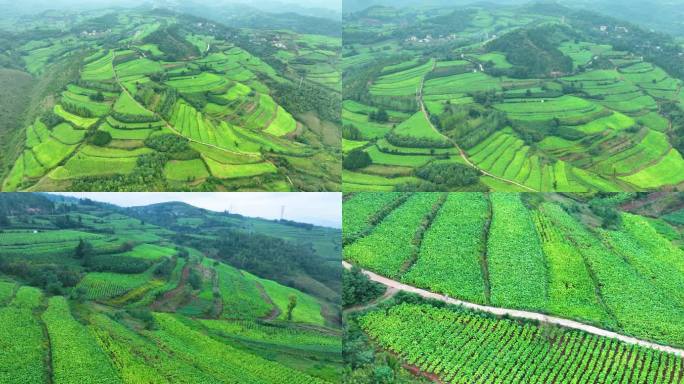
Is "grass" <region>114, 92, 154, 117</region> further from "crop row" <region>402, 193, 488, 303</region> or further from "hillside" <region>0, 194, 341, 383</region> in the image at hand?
"crop row" <region>402, 193, 488, 303</region>

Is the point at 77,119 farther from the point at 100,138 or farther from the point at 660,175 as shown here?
the point at 660,175

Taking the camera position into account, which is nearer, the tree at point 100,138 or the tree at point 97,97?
the tree at point 100,138

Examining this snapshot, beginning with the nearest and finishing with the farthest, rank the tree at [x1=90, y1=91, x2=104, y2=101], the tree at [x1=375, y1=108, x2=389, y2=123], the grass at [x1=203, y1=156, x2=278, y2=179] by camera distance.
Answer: the grass at [x1=203, y1=156, x2=278, y2=179], the tree at [x1=90, y1=91, x2=104, y2=101], the tree at [x1=375, y1=108, x2=389, y2=123]

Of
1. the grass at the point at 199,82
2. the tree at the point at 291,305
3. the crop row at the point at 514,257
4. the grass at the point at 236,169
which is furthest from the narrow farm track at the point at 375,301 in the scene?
the grass at the point at 199,82

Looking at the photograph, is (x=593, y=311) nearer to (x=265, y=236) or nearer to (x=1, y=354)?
(x=265, y=236)

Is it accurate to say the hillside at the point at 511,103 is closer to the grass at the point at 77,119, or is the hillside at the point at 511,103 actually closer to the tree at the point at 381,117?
the tree at the point at 381,117

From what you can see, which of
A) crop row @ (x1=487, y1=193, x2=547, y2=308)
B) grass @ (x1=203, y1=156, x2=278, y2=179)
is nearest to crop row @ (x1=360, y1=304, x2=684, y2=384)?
crop row @ (x1=487, y1=193, x2=547, y2=308)
